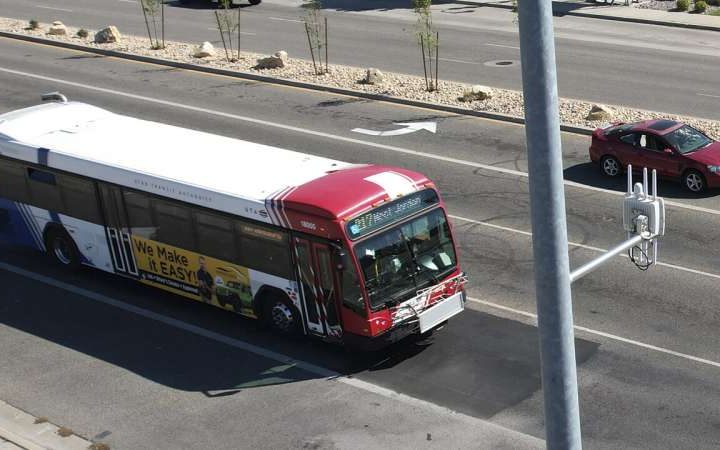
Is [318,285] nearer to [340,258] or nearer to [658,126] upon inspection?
[340,258]

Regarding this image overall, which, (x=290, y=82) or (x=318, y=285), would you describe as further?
(x=290, y=82)

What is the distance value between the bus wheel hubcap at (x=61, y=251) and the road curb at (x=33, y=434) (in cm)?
571

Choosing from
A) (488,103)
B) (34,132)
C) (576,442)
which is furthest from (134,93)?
(576,442)

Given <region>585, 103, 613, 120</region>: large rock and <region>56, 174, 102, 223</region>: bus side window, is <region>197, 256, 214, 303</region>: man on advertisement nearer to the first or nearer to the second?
<region>56, 174, 102, 223</region>: bus side window

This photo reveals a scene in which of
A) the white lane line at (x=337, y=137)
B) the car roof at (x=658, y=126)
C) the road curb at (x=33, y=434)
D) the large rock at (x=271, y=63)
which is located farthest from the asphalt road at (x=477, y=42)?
the road curb at (x=33, y=434)

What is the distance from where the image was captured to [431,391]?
16.5 metres

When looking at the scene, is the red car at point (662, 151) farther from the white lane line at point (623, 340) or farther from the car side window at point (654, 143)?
the white lane line at point (623, 340)

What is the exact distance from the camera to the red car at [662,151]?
24.5 m

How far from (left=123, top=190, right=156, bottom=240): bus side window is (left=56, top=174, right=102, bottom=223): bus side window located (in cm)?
92

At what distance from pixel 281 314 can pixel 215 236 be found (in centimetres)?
180

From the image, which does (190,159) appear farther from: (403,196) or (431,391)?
(431,391)

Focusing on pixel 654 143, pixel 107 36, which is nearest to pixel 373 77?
pixel 654 143

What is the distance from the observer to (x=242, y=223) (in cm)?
1808

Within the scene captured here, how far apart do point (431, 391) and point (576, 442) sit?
9256mm
